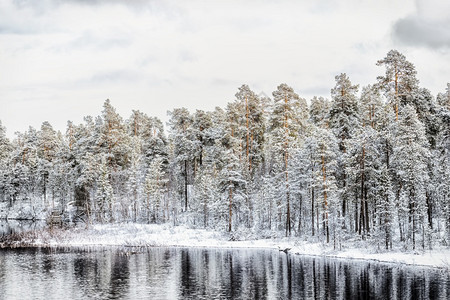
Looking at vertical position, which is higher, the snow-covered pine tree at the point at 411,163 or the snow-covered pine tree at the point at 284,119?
the snow-covered pine tree at the point at 284,119

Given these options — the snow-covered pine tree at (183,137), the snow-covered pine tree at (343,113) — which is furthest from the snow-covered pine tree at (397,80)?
the snow-covered pine tree at (183,137)

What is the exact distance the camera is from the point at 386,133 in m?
41.6

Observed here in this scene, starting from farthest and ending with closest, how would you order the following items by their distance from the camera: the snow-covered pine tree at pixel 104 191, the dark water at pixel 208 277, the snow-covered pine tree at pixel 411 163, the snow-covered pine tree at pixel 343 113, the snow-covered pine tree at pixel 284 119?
the snow-covered pine tree at pixel 104 191
the snow-covered pine tree at pixel 284 119
the snow-covered pine tree at pixel 343 113
the snow-covered pine tree at pixel 411 163
the dark water at pixel 208 277

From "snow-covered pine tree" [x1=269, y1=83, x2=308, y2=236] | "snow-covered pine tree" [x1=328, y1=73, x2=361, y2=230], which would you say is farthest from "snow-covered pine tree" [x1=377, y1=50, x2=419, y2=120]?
"snow-covered pine tree" [x1=269, y1=83, x2=308, y2=236]


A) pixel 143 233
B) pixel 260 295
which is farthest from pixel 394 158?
pixel 143 233

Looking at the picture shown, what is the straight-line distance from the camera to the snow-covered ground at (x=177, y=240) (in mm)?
39622

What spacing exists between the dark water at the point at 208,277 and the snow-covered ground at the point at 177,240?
244 centimetres

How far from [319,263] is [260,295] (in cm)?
1248

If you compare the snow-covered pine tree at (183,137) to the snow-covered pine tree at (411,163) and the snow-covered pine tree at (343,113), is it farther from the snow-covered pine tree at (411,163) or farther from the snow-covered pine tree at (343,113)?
the snow-covered pine tree at (411,163)

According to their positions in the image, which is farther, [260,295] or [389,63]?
[389,63]

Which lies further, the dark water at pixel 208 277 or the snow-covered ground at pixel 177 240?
the snow-covered ground at pixel 177 240

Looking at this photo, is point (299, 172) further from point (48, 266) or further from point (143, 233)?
point (48, 266)

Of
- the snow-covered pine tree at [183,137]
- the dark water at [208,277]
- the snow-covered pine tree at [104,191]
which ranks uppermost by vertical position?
the snow-covered pine tree at [183,137]

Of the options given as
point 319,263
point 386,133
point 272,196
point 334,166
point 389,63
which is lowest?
point 319,263
